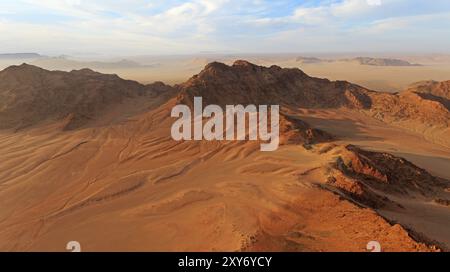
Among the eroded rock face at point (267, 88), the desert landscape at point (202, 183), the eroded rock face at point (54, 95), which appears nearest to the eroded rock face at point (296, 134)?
the desert landscape at point (202, 183)

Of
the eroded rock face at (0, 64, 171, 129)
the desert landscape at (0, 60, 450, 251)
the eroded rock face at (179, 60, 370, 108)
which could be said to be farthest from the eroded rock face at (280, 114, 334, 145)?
the eroded rock face at (0, 64, 171, 129)

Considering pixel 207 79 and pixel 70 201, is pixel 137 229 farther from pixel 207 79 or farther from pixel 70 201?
pixel 207 79

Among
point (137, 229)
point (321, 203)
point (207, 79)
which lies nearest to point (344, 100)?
point (207, 79)

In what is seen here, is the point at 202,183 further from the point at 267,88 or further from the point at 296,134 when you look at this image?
the point at 267,88

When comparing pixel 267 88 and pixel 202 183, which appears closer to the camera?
pixel 202 183

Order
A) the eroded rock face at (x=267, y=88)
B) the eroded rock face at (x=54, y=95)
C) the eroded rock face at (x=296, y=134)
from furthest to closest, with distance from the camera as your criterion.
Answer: the eroded rock face at (x=267, y=88) < the eroded rock face at (x=54, y=95) < the eroded rock face at (x=296, y=134)

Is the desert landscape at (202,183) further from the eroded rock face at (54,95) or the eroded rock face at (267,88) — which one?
the eroded rock face at (267,88)

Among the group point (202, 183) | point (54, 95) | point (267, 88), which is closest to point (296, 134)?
point (202, 183)

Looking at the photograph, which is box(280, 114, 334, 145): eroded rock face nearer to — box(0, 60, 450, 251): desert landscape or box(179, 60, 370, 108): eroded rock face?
box(0, 60, 450, 251): desert landscape

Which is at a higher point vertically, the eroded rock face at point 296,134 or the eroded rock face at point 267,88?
the eroded rock face at point 267,88
